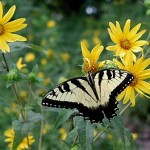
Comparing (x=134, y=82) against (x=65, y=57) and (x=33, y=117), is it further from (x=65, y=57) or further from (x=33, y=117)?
(x=65, y=57)

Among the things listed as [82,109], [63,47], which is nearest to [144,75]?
[82,109]

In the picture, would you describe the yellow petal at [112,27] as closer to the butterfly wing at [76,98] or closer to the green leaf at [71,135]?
the butterfly wing at [76,98]

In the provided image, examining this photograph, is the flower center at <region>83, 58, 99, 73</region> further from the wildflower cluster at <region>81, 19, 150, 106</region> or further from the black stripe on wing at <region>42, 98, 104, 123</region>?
the black stripe on wing at <region>42, 98, 104, 123</region>

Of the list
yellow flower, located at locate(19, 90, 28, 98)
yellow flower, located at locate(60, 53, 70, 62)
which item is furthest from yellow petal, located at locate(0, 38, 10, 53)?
yellow flower, located at locate(60, 53, 70, 62)

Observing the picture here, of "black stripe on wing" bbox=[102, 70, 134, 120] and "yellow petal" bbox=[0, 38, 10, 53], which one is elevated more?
"yellow petal" bbox=[0, 38, 10, 53]

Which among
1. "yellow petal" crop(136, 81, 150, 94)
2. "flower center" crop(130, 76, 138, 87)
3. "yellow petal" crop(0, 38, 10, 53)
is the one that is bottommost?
"yellow petal" crop(136, 81, 150, 94)

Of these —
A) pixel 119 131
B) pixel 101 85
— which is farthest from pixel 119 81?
pixel 119 131
